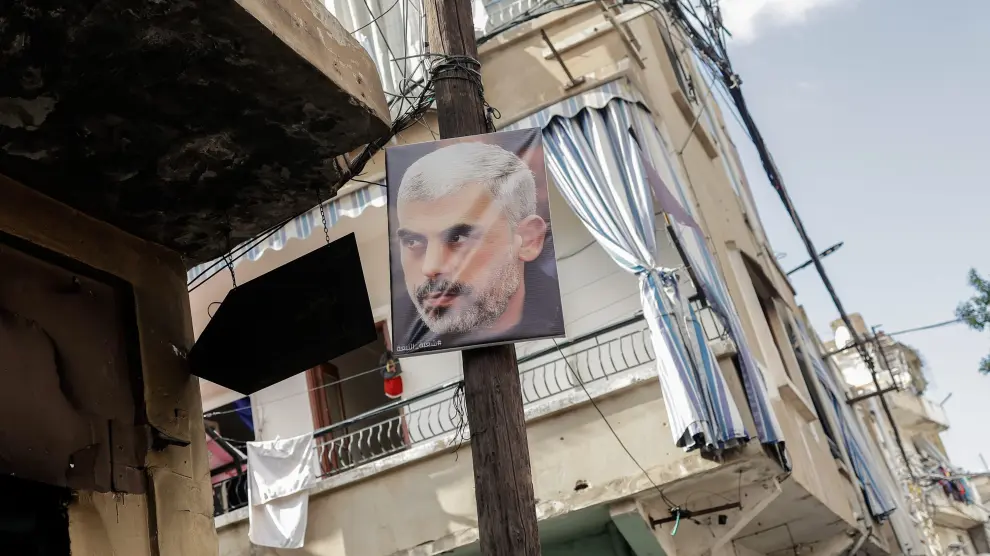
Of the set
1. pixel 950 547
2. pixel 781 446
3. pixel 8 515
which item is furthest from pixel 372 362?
pixel 950 547

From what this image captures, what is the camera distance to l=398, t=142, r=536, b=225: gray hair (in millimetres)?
4633

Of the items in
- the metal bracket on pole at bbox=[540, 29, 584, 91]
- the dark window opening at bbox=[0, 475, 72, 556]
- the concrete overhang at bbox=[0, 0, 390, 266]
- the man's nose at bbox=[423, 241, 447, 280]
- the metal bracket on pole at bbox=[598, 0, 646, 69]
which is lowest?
the dark window opening at bbox=[0, 475, 72, 556]

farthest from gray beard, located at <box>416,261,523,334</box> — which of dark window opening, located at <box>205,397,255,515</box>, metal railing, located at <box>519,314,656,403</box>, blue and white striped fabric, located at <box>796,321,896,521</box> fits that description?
blue and white striped fabric, located at <box>796,321,896,521</box>

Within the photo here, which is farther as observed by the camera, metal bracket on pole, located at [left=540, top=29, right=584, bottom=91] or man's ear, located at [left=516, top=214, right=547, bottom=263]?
metal bracket on pole, located at [left=540, top=29, right=584, bottom=91]

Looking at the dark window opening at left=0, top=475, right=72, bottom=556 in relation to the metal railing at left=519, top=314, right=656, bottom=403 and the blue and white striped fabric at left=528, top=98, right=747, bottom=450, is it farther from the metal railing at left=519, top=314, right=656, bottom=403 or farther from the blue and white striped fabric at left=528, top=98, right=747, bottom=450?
the metal railing at left=519, top=314, right=656, bottom=403

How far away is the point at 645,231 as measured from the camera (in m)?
8.59

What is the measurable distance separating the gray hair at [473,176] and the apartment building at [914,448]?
556 inches

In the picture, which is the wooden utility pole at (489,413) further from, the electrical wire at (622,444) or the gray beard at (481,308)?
the electrical wire at (622,444)

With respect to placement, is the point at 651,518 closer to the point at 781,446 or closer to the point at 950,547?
the point at 781,446

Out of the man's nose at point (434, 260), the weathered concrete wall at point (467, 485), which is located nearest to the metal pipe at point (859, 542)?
the weathered concrete wall at point (467, 485)

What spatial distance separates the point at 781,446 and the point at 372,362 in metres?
8.06

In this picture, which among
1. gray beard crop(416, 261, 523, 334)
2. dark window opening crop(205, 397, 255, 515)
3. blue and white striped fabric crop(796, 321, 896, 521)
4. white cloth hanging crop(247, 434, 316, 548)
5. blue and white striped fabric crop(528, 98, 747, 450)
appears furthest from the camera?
blue and white striped fabric crop(796, 321, 896, 521)

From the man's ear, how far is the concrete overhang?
0.87 meters

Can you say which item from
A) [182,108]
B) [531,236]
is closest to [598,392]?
[531,236]
